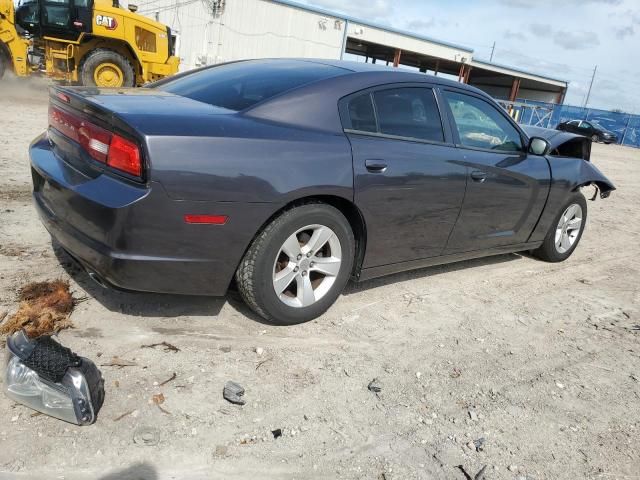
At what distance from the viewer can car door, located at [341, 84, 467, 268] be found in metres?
3.28

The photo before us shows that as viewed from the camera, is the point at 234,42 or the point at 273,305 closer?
the point at 273,305

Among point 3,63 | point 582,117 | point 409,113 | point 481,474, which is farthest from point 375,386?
point 582,117

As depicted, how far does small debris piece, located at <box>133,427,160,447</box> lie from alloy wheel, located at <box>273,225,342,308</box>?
3.55 ft

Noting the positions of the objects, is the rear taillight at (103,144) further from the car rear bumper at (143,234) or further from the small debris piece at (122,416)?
the small debris piece at (122,416)

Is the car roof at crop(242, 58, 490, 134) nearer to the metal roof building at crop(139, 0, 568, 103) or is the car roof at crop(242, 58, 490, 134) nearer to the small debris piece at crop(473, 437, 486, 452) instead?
the small debris piece at crop(473, 437, 486, 452)

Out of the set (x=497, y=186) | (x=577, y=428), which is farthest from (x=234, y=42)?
(x=577, y=428)

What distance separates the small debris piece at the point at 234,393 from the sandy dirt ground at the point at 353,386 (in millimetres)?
29

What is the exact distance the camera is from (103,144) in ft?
8.83

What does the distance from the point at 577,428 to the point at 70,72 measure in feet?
45.4

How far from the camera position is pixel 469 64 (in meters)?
36.5

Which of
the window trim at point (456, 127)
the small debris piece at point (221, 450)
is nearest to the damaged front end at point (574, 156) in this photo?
the window trim at point (456, 127)

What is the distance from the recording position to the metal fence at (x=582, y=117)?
3566 cm

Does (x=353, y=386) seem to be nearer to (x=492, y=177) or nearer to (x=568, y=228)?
(x=492, y=177)

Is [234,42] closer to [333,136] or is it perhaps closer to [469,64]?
[469,64]
